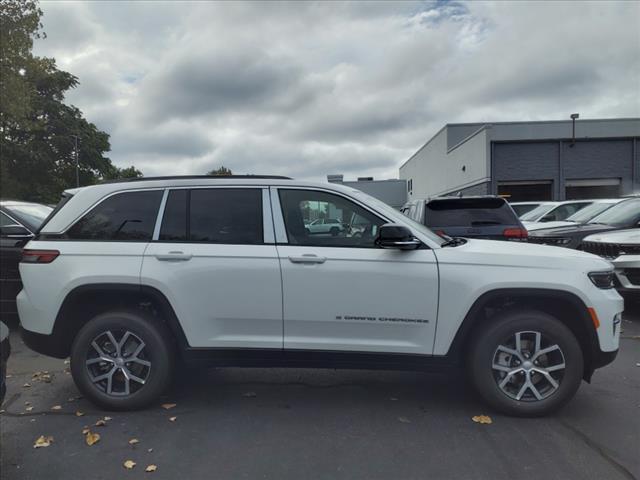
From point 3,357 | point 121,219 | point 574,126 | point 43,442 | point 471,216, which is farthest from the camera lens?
point 574,126

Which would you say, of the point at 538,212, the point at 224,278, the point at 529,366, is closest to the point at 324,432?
the point at 224,278

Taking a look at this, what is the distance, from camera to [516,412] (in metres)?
3.64

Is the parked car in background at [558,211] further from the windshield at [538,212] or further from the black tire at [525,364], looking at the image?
the black tire at [525,364]

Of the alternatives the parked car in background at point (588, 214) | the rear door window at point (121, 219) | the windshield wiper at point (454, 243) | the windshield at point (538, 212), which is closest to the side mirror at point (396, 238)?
the windshield wiper at point (454, 243)

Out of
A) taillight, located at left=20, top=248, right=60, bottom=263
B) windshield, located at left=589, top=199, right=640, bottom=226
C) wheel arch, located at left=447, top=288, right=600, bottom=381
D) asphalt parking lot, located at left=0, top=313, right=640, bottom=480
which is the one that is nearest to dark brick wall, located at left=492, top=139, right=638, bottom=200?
windshield, located at left=589, top=199, right=640, bottom=226

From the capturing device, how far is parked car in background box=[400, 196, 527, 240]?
271 inches

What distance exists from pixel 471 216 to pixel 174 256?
470 centimetres

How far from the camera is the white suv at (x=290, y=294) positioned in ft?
11.8

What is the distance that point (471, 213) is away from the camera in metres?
7.04

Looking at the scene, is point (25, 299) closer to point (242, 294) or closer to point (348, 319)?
point (242, 294)

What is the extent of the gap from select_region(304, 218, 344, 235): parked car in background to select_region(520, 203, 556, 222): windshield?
31.9 ft

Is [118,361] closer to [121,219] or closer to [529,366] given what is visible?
[121,219]

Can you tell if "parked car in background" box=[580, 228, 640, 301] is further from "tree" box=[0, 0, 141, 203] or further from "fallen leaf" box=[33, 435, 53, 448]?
"tree" box=[0, 0, 141, 203]

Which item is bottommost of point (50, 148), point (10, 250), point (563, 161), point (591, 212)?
point (10, 250)
